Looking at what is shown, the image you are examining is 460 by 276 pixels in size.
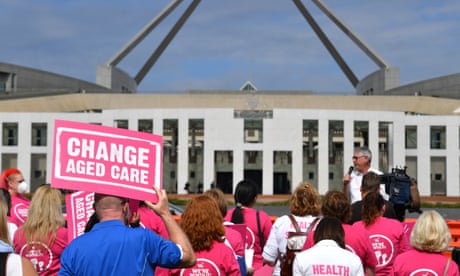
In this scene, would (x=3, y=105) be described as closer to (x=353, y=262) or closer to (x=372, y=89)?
(x=372, y=89)

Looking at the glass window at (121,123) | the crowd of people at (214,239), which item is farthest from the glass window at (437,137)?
the crowd of people at (214,239)

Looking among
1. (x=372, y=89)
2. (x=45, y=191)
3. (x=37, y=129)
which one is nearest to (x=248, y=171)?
(x=37, y=129)

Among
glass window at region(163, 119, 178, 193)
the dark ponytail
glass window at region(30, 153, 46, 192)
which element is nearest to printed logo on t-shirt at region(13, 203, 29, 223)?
the dark ponytail

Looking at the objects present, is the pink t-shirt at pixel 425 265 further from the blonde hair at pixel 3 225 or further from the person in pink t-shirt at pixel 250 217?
the blonde hair at pixel 3 225

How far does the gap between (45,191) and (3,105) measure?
3879 centimetres

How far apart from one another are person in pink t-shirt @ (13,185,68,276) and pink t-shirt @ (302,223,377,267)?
153 centimetres

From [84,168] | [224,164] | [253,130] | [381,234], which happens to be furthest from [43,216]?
[253,130]

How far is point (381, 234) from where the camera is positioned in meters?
4.40

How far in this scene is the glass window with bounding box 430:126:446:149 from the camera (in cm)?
3550

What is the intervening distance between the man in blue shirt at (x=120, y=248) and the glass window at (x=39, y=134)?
1347 inches

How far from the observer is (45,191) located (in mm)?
4004

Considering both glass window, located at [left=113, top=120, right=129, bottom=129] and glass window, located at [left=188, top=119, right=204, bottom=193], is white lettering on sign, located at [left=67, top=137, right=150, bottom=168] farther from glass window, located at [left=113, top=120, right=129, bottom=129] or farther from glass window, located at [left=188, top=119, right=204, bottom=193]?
glass window, located at [left=188, top=119, right=204, bottom=193]

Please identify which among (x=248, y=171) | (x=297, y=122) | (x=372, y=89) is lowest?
(x=248, y=171)

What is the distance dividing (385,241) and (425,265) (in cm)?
84
